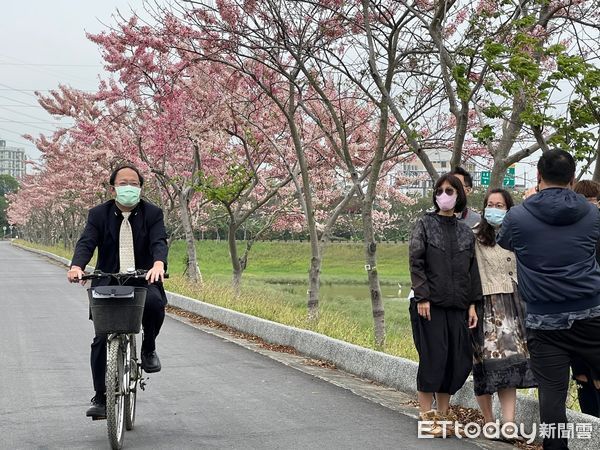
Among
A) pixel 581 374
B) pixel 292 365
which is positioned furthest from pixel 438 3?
pixel 581 374

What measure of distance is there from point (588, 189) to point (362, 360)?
4056 mm

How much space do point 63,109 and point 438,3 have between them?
1094 inches

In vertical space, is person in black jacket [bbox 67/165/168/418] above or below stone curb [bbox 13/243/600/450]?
above

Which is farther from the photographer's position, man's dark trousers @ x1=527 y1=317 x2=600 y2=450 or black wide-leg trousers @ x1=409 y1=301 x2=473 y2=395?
black wide-leg trousers @ x1=409 y1=301 x2=473 y2=395

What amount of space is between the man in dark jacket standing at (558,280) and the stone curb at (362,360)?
59 cm

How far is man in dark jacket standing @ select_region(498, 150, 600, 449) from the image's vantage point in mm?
5668

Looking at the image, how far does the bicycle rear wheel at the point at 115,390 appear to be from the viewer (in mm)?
6207

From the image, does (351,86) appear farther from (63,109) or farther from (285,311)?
(63,109)

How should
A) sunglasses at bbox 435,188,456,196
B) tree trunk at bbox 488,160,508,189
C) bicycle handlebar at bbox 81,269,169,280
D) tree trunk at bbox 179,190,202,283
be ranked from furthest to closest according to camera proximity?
1. tree trunk at bbox 179,190,202,283
2. tree trunk at bbox 488,160,508,189
3. sunglasses at bbox 435,188,456,196
4. bicycle handlebar at bbox 81,269,169,280

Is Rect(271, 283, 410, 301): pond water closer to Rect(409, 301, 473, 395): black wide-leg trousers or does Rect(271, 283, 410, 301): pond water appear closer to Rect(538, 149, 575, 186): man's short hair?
Rect(409, 301, 473, 395): black wide-leg trousers

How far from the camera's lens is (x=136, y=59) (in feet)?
78.2

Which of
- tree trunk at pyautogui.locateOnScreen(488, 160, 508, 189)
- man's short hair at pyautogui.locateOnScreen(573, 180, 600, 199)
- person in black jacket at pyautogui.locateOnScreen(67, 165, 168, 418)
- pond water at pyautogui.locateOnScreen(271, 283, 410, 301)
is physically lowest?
pond water at pyautogui.locateOnScreen(271, 283, 410, 301)

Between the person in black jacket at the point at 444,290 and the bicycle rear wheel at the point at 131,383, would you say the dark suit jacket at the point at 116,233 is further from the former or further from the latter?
the person in black jacket at the point at 444,290

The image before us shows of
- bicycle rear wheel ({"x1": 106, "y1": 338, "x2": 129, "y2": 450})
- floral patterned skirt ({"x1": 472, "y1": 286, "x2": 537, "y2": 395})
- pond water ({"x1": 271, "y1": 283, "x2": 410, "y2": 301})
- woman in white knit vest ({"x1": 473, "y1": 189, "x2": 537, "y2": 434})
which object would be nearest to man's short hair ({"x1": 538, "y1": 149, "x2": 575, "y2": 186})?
woman in white knit vest ({"x1": 473, "y1": 189, "x2": 537, "y2": 434})
